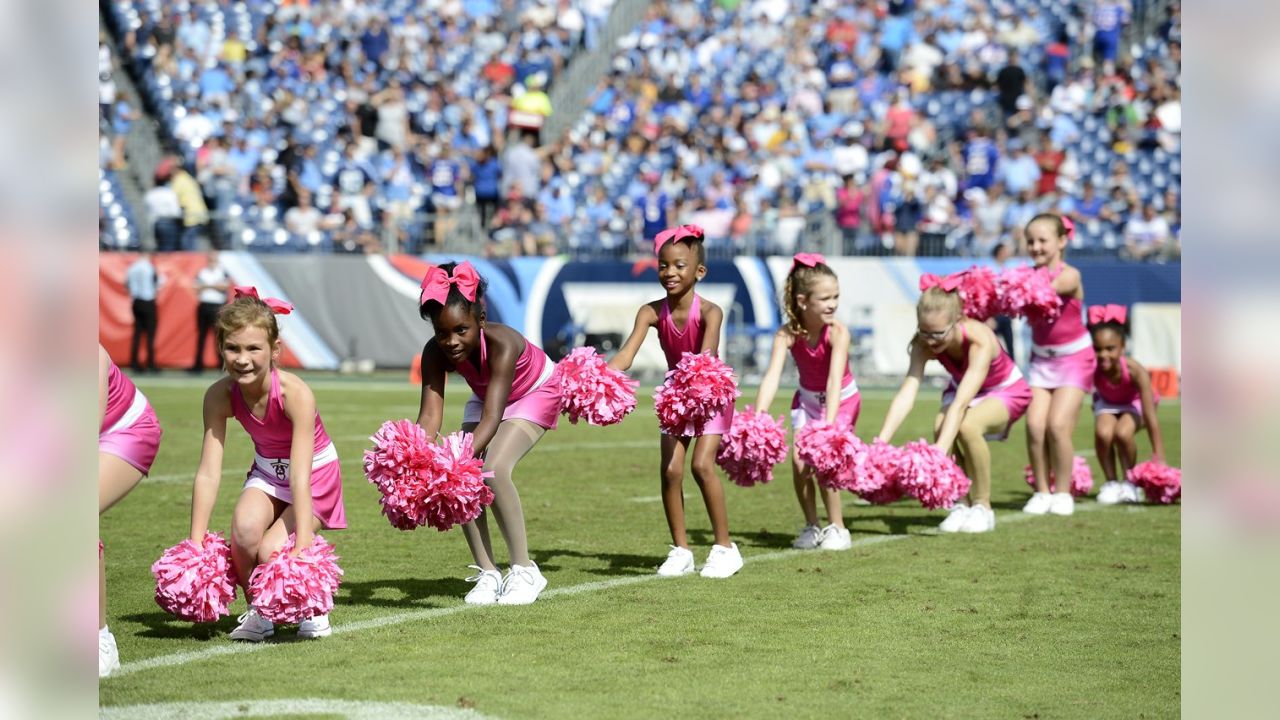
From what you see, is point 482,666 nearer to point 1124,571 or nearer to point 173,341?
point 1124,571

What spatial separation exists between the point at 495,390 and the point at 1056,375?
469 cm

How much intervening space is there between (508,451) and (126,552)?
222 centimetres

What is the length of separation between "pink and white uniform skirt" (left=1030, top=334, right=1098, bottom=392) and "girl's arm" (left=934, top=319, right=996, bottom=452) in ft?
3.24

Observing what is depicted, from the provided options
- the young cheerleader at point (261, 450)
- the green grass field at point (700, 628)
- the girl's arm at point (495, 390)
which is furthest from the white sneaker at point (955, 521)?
the young cheerleader at point (261, 450)

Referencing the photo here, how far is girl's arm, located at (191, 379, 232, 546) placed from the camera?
5.08m

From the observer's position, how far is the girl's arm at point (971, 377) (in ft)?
27.0

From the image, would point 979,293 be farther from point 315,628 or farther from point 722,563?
point 315,628

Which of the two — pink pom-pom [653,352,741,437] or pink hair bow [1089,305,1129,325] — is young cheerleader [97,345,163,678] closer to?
pink pom-pom [653,352,741,437]

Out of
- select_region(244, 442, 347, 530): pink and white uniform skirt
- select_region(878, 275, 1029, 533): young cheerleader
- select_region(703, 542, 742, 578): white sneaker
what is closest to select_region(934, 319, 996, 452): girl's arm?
select_region(878, 275, 1029, 533): young cheerleader

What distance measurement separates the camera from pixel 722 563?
22.0 feet

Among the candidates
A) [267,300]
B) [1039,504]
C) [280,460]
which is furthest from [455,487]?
[1039,504]

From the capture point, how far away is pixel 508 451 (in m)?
6.06

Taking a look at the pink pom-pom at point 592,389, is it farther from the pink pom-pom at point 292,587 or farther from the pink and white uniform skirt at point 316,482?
the pink pom-pom at point 292,587
